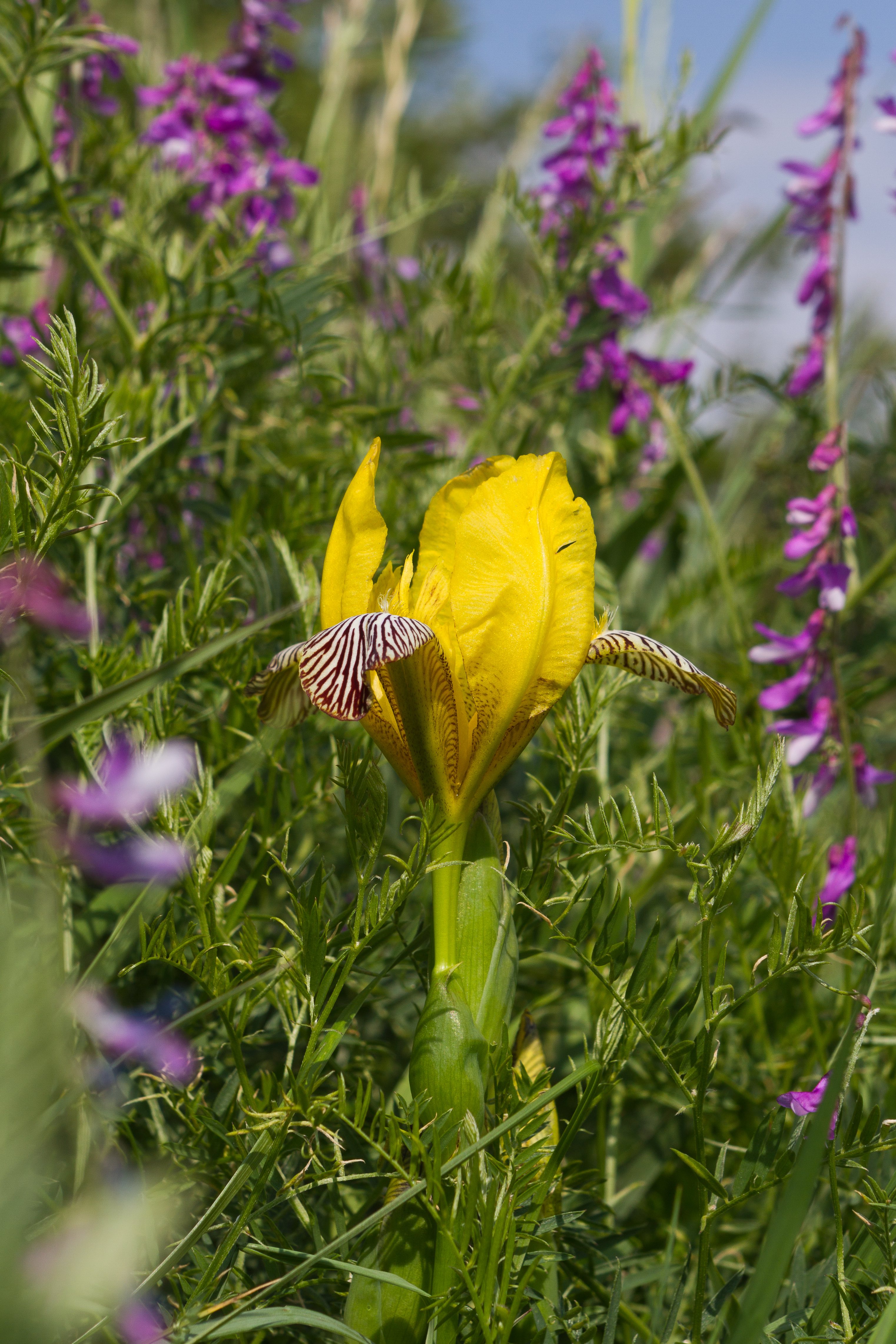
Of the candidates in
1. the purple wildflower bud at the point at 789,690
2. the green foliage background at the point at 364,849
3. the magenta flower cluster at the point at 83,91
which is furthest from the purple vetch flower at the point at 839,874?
the magenta flower cluster at the point at 83,91

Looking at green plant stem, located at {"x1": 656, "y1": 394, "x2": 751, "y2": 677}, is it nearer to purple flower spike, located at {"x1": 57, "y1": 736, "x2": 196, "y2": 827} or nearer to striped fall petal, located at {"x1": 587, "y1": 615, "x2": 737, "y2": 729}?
striped fall petal, located at {"x1": 587, "y1": 615, "x2": 737, "y2": 729}

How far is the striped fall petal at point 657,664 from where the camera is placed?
0.58m

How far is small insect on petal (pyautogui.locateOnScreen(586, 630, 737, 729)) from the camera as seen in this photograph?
579 mm

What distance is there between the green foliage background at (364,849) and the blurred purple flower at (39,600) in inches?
0.7

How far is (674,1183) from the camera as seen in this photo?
0.84m

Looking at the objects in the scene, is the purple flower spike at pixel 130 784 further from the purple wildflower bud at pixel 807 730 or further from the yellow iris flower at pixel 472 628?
the purple wildflower bud at pixel 807 730

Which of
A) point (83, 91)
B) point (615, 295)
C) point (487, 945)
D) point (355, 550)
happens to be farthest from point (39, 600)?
point (83, 91)

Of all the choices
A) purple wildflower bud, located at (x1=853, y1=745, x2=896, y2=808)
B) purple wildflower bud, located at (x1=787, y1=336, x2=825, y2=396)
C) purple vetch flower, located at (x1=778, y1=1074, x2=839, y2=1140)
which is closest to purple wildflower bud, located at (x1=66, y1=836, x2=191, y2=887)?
purple vetch flower, located at (x1=778, y1=1074, x2=839, y2=1140)

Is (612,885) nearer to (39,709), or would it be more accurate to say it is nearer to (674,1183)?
(674,1183)

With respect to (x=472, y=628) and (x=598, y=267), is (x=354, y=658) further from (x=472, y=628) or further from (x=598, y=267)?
(x=598, y=267)

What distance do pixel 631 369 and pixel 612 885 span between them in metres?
0.71

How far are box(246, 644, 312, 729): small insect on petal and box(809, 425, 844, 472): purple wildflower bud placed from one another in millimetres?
606

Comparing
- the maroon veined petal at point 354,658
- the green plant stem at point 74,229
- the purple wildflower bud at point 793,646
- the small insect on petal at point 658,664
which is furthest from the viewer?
the purple wildflower bud at point 793,646

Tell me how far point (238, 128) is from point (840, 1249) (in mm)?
1333
